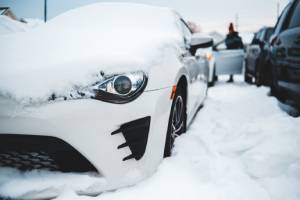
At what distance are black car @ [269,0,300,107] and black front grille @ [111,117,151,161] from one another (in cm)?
204

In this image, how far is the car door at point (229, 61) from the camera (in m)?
7.91

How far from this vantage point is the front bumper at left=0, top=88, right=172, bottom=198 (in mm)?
1428

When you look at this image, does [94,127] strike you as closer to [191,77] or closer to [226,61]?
[191,77]

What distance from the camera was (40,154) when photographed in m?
1.53

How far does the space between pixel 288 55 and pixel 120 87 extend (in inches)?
94.0

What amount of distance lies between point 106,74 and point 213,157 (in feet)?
3.81

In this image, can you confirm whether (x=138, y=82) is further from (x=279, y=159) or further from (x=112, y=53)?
(x=279, y=159)

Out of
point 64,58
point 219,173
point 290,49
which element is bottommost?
point 219,173

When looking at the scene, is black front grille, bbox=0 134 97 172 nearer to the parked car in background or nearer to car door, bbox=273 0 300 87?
car door, bbox=273 0 300 87

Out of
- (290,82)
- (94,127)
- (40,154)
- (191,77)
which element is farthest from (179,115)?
(290,82)

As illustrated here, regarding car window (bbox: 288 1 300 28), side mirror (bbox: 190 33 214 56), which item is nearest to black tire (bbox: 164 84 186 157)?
side mirror (bbox: 190 33 214 56)

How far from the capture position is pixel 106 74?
5.12 ft

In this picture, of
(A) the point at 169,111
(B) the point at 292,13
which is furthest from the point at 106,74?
(B) the point at 292,13

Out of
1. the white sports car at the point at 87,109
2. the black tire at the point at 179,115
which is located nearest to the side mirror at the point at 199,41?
the black tire at the point at 179,115
